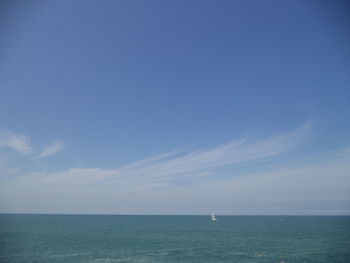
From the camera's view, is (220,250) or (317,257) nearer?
(317,257)

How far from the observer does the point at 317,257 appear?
4822 centimetres

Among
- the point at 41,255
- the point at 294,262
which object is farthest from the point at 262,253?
the point at 41,255

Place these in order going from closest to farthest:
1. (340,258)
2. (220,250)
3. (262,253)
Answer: (340,258)
(262,253)
(220,250)

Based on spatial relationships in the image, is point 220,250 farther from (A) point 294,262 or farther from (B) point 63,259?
(B) point 63,259

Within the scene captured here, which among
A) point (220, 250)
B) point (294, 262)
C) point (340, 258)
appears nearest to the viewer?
point (294, 262)

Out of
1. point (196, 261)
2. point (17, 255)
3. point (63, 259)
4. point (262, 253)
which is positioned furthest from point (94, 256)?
point (262, 253)

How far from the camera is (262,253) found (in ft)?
168

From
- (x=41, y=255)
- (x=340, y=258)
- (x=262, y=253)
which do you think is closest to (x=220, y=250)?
(x=262, y=253)

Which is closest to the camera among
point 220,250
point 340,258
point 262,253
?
point 340,258

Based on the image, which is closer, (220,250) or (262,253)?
(262,253)

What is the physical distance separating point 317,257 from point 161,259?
96.1ft

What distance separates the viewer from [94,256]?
157ft

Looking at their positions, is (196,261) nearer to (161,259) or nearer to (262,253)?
(161,259)

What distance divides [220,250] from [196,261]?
12305 mm
